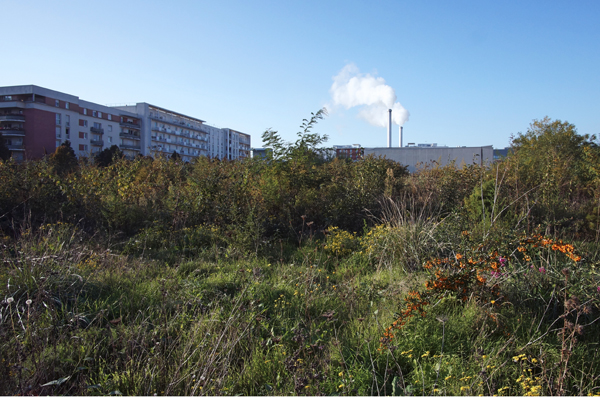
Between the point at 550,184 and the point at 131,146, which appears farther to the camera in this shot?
the point at 131,146

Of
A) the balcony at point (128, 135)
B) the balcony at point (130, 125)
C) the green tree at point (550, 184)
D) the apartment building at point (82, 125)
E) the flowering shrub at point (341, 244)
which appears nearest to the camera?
the flowering shrub at point (341, 244)

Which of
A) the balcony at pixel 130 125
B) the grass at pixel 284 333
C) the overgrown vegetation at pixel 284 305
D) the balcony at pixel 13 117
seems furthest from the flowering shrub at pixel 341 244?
the balcony at pixel 130 125

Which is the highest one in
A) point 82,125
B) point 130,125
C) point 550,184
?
point 130,125

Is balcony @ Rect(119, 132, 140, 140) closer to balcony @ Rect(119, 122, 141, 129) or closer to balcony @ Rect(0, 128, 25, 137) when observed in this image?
balcony @ Rect(119, 122, 141, 129)

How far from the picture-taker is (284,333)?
9.53 feet

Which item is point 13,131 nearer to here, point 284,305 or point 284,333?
point 284,305

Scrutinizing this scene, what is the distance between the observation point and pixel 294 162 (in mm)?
7852

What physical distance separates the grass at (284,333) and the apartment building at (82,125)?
98.5ft

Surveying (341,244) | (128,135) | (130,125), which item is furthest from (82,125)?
(341,244)

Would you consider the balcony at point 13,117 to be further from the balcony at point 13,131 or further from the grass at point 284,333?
the grass at point 284,333

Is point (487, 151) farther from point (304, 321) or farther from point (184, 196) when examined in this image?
point (304, 321)

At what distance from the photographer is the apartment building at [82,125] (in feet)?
168

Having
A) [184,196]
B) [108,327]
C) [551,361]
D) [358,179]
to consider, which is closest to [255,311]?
[108,327]

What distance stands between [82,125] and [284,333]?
2672 inches
